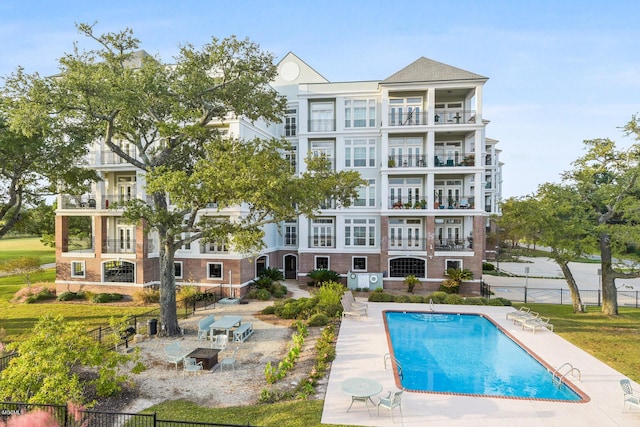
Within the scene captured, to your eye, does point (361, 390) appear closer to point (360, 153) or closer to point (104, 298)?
point (104, 298)

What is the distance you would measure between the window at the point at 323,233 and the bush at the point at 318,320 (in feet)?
31.6

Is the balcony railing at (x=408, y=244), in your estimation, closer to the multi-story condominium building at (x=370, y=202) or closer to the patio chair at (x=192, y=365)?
the multi-story condominium building at (x=370, y=202)

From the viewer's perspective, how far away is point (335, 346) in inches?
551

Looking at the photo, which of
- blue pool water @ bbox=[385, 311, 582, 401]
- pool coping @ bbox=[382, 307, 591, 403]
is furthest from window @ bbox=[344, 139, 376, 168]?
blue pool water @ bbox=[385, 311, 582, 401]

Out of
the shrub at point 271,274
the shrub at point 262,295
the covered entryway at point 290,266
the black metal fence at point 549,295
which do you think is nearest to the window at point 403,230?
the black metal fence at point 549,295

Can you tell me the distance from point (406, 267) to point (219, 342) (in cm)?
1481

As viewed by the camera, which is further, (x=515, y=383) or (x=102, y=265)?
(x=102, y=265)

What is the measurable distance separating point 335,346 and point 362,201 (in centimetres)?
1411

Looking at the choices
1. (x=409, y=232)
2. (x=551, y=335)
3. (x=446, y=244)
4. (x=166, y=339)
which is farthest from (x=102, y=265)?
(x=551, y=335)

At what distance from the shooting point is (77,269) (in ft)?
76.4

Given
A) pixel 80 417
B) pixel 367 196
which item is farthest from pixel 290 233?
pixel 80 417

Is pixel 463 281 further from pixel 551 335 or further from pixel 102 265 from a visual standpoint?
pixel 102 265

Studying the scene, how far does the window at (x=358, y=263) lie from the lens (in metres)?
26.0

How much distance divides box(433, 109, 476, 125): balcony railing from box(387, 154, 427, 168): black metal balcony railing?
8.63 feet
